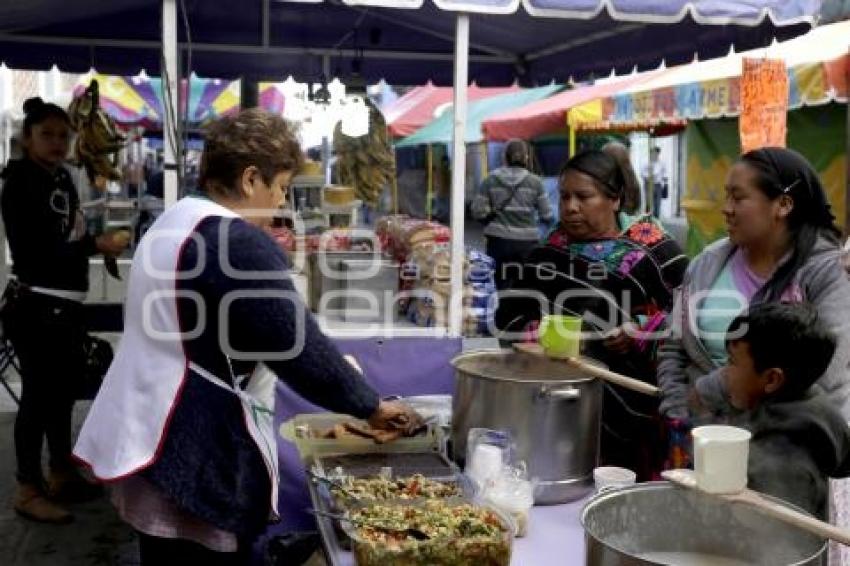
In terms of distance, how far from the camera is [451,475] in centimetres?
219

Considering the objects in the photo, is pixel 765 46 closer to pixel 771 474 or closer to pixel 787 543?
pixel 771 474

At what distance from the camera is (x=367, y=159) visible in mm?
6621

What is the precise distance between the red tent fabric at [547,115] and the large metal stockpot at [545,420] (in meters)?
8.88

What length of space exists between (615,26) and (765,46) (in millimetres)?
849

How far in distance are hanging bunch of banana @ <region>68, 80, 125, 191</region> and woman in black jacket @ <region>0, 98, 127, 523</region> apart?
160cm

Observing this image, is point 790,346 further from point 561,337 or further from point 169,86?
point 169,86

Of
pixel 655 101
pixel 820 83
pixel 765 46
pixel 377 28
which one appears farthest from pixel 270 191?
pixel 655 101

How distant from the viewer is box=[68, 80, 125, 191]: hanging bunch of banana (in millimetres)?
5691

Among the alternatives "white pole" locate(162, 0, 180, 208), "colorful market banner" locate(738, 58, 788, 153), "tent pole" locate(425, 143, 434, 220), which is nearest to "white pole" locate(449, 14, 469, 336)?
"white pole" locate(162, 0, 180, 208)

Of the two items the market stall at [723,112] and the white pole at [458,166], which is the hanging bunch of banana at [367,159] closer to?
the market stall at [723,112]

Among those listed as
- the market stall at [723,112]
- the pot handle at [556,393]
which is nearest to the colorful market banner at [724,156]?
the market stall at [723,112]

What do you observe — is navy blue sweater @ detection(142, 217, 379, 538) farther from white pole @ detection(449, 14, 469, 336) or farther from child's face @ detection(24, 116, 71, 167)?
child's face @ detection(24, 116, 71, 167)

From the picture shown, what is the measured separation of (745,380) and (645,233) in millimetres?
1043

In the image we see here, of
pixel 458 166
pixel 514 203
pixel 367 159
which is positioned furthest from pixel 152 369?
pixel 514 203
